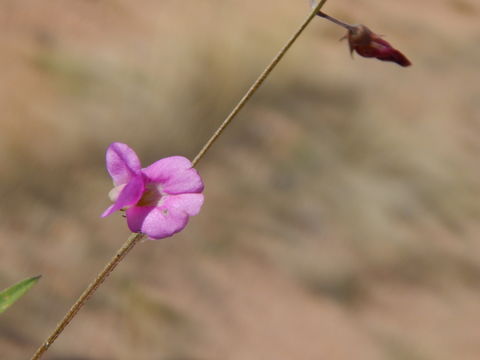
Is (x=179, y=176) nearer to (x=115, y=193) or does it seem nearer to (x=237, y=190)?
(x=115, y=193)

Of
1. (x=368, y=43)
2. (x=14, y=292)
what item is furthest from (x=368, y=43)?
(x=14, y=292)

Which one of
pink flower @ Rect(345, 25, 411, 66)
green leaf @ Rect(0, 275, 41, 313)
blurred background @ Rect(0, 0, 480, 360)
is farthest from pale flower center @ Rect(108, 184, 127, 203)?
blurred background @ Rect(0, 0, 480, 360)

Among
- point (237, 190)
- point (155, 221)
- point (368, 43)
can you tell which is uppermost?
point (237, 190)

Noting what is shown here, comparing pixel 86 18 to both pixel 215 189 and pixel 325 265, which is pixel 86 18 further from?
pixel 325 265

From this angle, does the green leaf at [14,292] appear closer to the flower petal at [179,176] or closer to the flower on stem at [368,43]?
the flower petal at [179,176]

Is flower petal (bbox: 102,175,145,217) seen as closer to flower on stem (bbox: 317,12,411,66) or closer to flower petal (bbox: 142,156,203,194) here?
flower petal (bbox: 142,156,203,194)

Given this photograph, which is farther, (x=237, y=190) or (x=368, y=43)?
(x=237, y=190)

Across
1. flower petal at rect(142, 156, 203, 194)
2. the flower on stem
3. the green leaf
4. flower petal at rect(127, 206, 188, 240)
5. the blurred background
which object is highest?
the blurred background
